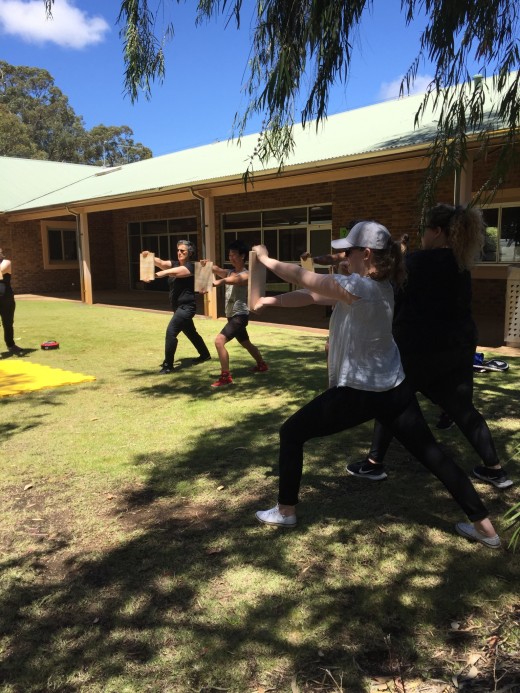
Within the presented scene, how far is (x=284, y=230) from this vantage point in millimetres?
16312

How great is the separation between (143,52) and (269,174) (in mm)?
6318

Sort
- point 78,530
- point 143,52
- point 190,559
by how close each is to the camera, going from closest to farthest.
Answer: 1. point 190,559
2. point 78,530
3. point 143,52

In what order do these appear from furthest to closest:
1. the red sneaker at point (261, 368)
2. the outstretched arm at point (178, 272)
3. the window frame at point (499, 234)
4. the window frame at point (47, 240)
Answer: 1. the window frame at point (47, 240)
2. the window frame at point (499, 234)
3. the red sneaker at point (261, 368)
4. the outstretched arm at point (178, 272)

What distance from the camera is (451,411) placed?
3.52 metres

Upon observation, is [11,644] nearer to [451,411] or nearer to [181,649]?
[181,649]

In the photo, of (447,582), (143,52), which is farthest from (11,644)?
(143,52)

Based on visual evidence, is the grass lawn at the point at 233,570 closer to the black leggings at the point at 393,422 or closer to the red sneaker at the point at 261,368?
the black leggings at the point at 393,422

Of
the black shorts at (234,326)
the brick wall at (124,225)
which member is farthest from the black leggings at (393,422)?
the brick wall at (124,225)

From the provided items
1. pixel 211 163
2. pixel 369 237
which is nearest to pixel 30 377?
pixel 369 237

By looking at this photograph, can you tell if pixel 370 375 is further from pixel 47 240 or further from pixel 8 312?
pixel 47 240

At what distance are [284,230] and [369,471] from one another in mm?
13101

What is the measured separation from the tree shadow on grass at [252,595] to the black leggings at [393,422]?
38 cm

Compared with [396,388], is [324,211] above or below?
above

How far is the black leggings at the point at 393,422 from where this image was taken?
9.17ft
